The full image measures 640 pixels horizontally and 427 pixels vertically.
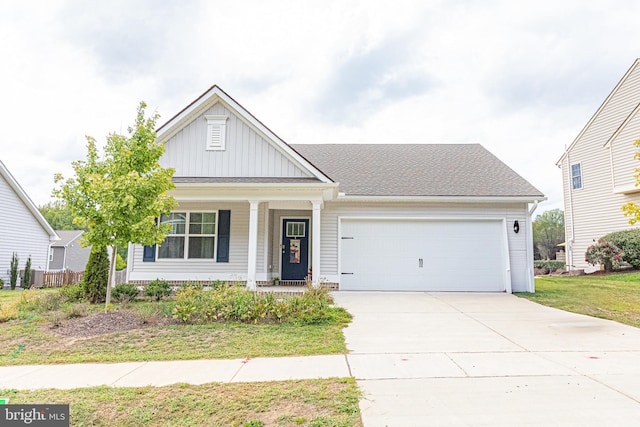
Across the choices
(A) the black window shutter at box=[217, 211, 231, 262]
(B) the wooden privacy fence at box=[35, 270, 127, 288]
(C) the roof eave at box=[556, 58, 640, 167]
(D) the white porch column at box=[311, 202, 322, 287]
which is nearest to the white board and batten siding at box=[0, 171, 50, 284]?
(B) the wooden privacy fence at box=[35, 270, 127, 288]

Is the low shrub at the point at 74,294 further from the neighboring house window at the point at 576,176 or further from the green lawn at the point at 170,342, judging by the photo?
the neighboring house window at the point at 576,176

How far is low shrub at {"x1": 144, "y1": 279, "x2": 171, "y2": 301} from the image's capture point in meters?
9.62

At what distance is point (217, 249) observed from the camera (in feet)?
36.9

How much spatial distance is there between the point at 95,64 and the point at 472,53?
41.7ft

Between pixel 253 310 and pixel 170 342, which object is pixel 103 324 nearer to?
pixel 170 342

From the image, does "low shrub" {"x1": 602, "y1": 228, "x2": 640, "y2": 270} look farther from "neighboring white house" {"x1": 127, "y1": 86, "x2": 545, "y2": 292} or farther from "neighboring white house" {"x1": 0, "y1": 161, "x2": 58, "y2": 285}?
"neighboring white house" {"x1": 0, "y1": 161, "x2": 58, "y2": 285}

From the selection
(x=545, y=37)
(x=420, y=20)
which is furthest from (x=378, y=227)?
(x=545, y=37)

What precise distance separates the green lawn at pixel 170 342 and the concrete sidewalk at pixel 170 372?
246 mm

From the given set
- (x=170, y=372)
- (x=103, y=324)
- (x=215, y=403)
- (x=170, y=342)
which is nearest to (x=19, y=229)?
(x=103, y=324)

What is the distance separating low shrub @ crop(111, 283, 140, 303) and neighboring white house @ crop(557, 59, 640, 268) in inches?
734

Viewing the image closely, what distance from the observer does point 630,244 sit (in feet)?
47.3

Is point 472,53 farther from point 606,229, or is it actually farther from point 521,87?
point 606,229

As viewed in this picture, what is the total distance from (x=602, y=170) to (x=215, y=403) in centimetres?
2030

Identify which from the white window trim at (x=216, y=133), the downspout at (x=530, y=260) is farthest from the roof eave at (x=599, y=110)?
the white window trim at (x=216, y=133)
